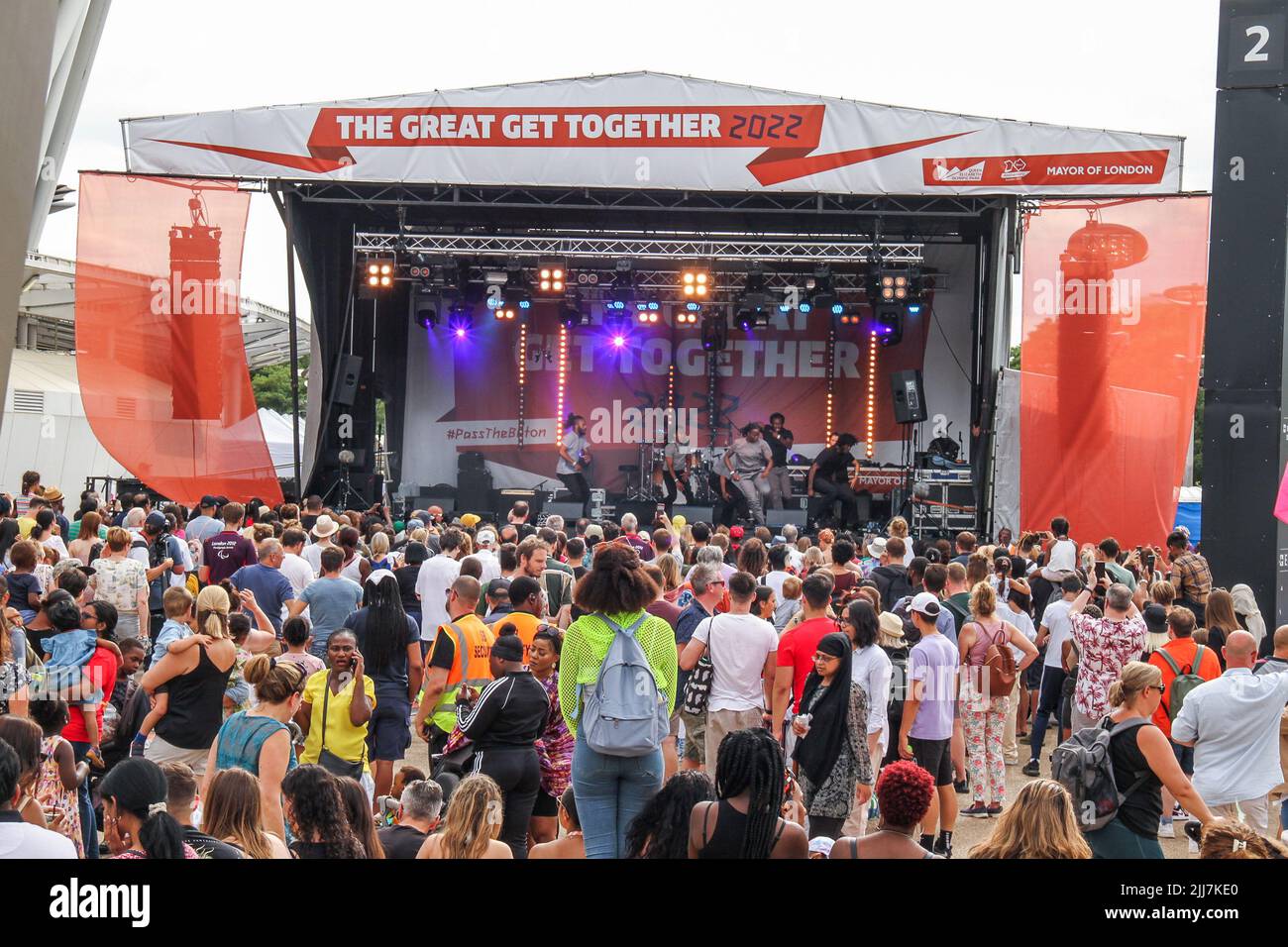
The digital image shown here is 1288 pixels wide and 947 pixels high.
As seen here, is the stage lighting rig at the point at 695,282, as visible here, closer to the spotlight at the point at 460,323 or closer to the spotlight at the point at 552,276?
the spotlight at the point at 552,276

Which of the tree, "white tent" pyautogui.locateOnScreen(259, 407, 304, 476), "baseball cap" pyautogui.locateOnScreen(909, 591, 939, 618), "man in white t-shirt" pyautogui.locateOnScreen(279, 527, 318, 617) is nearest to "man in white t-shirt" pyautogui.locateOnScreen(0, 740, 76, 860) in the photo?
"baseball cap" pyautogui.locateOnScreen(909, 591, 939, 618)

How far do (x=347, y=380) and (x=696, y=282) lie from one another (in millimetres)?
4933

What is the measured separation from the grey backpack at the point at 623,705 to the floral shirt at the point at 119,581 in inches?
156

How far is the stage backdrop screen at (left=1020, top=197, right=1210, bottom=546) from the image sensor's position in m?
13.3

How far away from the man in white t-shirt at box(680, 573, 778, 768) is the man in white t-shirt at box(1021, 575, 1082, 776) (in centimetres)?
297

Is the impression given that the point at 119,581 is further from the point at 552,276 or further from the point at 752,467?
the point at 752,467

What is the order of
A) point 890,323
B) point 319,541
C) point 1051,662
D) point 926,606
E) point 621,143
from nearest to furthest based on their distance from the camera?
point 926,606 → point 1051,662 → point 319,541 → point 621,143 → point 890,323

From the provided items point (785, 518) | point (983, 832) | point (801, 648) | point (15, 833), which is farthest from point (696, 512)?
point (15, 833)

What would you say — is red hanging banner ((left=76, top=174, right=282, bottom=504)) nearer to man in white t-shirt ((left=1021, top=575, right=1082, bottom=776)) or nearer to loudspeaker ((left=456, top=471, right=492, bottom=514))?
loudspeaker ((left=456, top=471, right=492, bottom=514))

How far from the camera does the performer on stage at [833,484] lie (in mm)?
17516

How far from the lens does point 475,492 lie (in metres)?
18.5

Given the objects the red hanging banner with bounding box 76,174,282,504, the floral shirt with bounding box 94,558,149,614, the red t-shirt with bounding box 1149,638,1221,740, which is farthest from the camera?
the red hanging banner with bounding box 76,174,282,504
